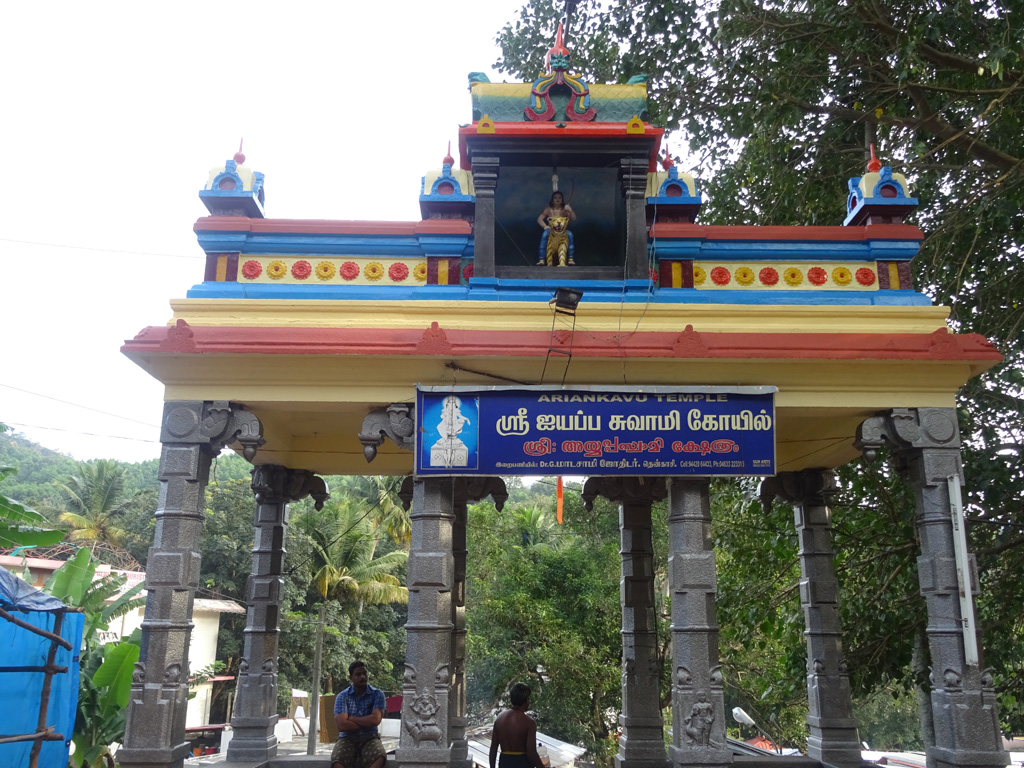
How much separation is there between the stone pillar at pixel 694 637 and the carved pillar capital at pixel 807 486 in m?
2.65

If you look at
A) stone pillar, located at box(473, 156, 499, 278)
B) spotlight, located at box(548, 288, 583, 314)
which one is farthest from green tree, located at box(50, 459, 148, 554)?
spotlight, located at box(548, 288, 583, 314)

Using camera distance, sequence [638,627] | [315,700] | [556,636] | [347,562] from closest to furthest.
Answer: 1. [638,627]
2. [556,636]
3. [315,700]
4. [347,562]

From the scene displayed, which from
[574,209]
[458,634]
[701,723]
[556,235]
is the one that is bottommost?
[701,723]

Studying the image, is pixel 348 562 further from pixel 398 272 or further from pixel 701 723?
pixel 701 723

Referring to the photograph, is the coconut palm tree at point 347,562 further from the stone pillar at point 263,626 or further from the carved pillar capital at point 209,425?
the carved pillar capital at point 209,425

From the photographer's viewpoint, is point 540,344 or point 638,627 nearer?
point 540,344

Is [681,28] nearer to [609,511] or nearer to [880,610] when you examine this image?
[880,610]

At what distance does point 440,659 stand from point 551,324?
9.98ft

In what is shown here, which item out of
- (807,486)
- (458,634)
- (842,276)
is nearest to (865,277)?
(842,276)

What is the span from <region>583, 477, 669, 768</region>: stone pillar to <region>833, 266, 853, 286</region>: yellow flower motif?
310 cm

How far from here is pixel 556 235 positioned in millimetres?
8156

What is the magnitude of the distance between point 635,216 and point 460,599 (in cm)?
489

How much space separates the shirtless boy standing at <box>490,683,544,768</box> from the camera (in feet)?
22.2

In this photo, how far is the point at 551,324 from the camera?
289 inches
